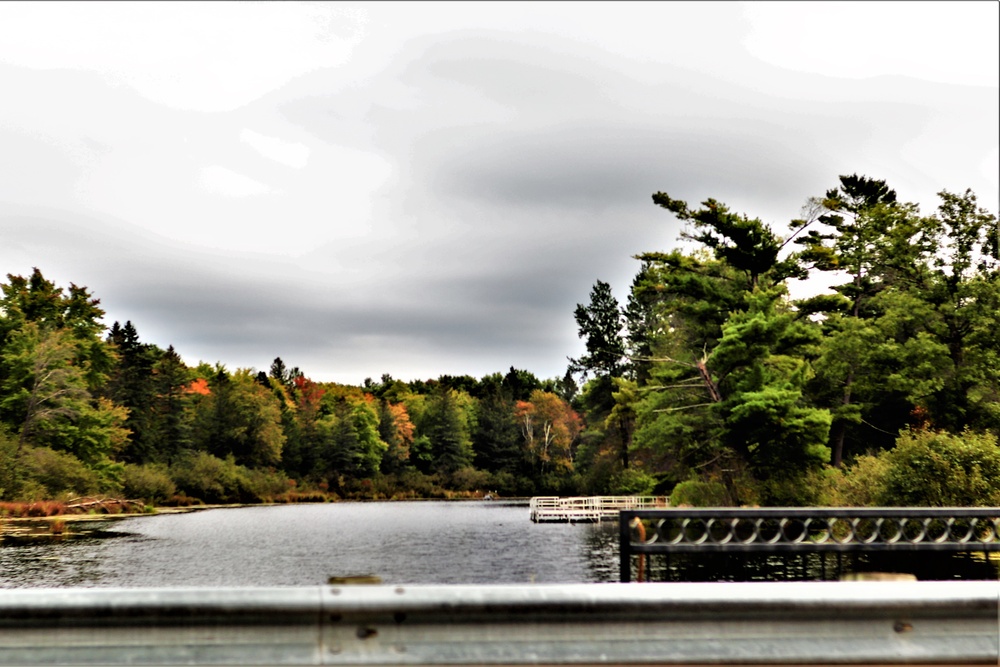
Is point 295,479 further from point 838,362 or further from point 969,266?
point 969,266

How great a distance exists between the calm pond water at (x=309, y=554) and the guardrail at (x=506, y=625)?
22480 millimetres

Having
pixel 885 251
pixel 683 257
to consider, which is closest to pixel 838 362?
pixel 885 251

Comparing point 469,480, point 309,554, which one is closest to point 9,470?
point 309,554

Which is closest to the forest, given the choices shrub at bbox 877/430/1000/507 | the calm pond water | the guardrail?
shrub at bbox 877/430/1000/507

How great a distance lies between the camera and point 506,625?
4.82m

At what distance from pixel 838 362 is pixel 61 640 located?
46.7 metres

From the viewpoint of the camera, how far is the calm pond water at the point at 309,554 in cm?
3056

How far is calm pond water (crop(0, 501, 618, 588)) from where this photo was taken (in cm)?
3056

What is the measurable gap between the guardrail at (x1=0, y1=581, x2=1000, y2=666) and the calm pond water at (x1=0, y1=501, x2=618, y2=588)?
73.8ft

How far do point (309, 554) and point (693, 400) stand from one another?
913 inches

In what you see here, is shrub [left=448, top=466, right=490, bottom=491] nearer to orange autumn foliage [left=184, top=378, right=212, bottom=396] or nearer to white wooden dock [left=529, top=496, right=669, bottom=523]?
orange autumn foliage [left=184, top=378, right=212, bottom=396]

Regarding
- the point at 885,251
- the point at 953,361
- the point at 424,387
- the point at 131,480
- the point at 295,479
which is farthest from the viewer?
the point at 424,387

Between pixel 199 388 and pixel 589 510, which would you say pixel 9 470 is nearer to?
pixel 589 510

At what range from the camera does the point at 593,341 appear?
309 ft
